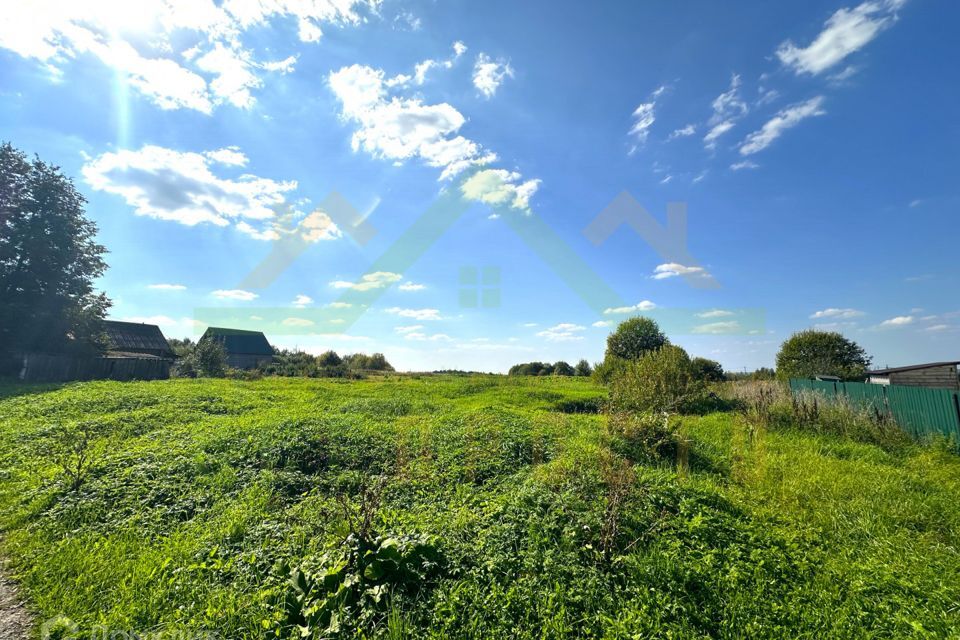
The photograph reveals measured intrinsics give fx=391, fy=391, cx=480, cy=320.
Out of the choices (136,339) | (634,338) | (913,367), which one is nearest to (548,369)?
(634,338)

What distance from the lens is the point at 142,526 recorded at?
181 inches

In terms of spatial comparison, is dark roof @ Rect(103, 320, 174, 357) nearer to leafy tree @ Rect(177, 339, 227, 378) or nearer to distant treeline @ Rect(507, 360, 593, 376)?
leafy tree @ Rect(177, 339, 227, 378)

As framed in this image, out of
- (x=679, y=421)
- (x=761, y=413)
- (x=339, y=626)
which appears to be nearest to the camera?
(x=339, y=626)

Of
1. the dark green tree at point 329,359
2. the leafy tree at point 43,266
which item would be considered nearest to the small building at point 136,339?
the leafy tree at point 43,266

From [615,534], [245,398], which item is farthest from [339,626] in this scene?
[245,398]

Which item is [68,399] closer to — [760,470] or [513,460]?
[513,460]

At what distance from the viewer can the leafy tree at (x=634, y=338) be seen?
24938 millimetres

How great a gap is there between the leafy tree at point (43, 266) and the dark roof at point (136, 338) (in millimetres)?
5479

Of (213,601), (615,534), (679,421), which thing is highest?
(679,421)

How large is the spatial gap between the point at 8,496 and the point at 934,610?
10.2 m

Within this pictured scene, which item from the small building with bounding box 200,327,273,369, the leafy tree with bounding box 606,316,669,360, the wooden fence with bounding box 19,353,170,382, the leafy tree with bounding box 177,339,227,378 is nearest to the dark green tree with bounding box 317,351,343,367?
the small building with bounding box 200,327,273,369

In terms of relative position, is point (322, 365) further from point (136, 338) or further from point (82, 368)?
point (82, 368)

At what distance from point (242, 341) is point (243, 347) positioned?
81cm

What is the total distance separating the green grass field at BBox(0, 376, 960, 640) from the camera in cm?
300
